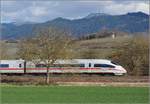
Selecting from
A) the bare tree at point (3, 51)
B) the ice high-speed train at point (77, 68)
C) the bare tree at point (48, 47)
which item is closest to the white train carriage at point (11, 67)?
the ice high-speed train at point (77, 68)

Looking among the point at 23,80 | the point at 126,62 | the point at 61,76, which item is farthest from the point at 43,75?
the point at 126,62

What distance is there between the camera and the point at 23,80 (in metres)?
55.4

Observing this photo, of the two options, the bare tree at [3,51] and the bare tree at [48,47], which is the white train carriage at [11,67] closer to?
the bare tree at [48,47]

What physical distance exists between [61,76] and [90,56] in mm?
18577

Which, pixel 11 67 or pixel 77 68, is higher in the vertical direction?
pixel 11 67

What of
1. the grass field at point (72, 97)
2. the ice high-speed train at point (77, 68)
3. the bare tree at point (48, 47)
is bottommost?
the grass field at point (72, 97)

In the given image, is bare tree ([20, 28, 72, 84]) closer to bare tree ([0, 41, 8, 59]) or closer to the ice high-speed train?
the ice high-speed train

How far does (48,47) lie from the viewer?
52906 millimetres

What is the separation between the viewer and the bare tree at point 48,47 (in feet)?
174

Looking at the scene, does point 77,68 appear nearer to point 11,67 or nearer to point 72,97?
point 11,67

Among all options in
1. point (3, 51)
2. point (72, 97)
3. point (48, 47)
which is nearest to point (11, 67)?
point (48, 47)

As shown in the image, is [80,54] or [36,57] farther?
[80,54]

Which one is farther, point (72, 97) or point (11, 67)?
point (11, 67)

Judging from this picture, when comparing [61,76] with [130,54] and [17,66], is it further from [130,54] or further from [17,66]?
[130,54]
